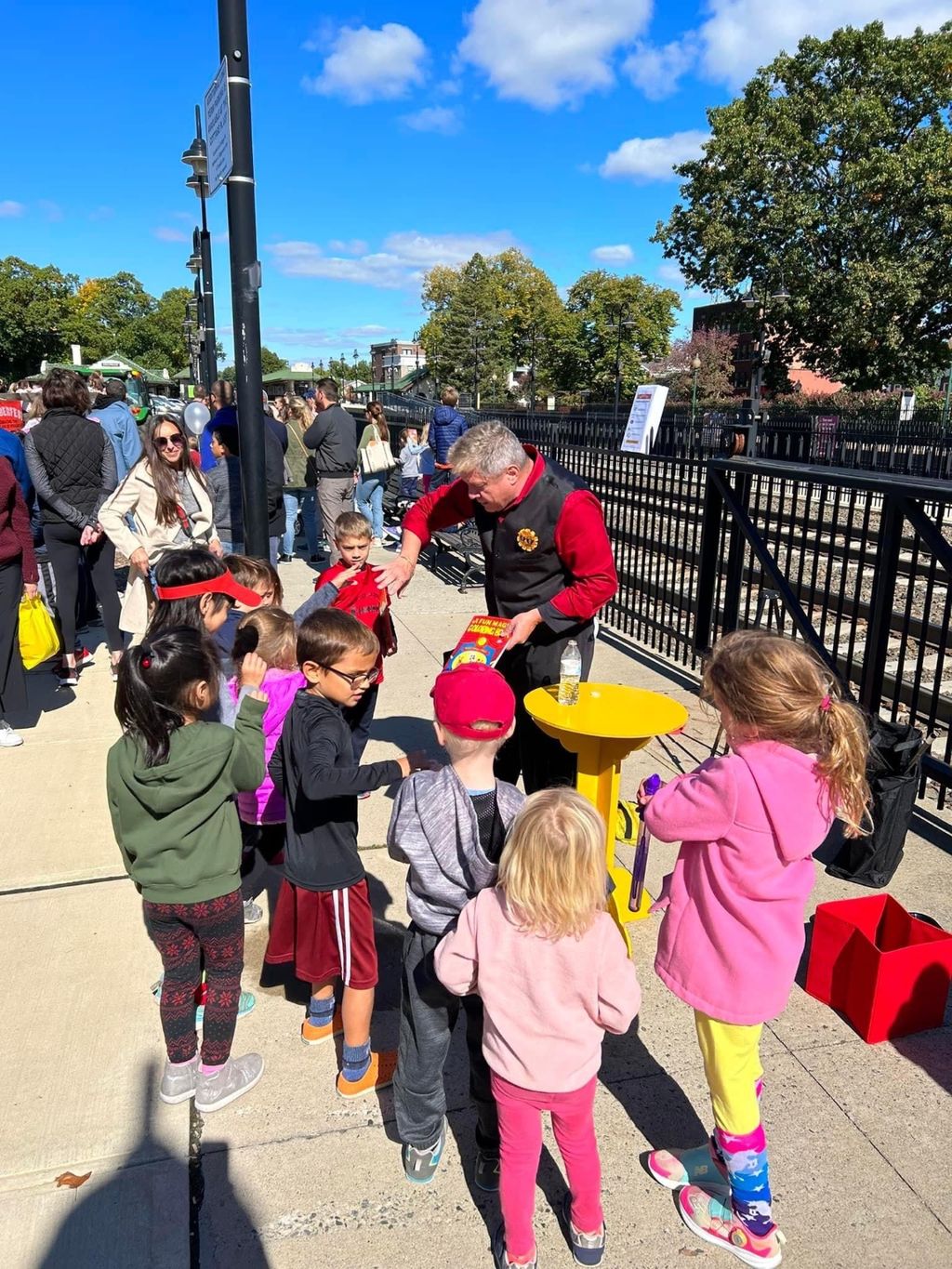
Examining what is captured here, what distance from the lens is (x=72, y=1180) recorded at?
2328 mm

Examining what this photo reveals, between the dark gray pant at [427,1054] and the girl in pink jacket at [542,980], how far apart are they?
0.75 feet

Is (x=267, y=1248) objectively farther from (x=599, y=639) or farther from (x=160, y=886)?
(x=599, y=639)

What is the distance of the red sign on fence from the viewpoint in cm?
614

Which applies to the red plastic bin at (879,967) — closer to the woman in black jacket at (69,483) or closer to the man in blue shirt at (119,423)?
the woman in black jacket at (69,483)

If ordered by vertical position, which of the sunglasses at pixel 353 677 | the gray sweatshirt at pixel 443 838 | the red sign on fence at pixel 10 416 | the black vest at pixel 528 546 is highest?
the red sign on fence at pixel 10 416

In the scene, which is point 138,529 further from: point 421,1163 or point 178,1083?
point 421,1163

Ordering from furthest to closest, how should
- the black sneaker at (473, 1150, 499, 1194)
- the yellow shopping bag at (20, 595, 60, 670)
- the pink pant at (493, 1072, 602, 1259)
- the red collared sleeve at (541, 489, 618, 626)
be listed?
the yellow shopping bag at (20, 595, 60, 670) → the red collared sleeve at (541, 489, 618, 626) → the black sneaker at (473, 1150, 499, 1194) → the pink pant at (493, 1072, 602, 1259)

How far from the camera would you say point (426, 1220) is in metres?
2.21

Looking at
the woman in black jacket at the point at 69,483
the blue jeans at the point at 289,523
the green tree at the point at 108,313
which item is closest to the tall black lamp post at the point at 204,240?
the blue jeans at the point at 289,523

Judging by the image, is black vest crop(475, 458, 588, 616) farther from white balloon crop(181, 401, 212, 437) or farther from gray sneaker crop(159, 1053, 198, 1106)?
white balloon crop(181, 401, 212, 437)

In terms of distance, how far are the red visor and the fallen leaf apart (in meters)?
1.91

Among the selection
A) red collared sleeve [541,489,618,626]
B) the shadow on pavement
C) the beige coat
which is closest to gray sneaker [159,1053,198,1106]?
the shadow on pavement

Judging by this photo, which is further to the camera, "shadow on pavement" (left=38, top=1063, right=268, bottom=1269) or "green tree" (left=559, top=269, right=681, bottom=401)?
"green tree" (left=559, top=269, right=681, bottom=401)

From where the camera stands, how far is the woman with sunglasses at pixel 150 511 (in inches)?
188
